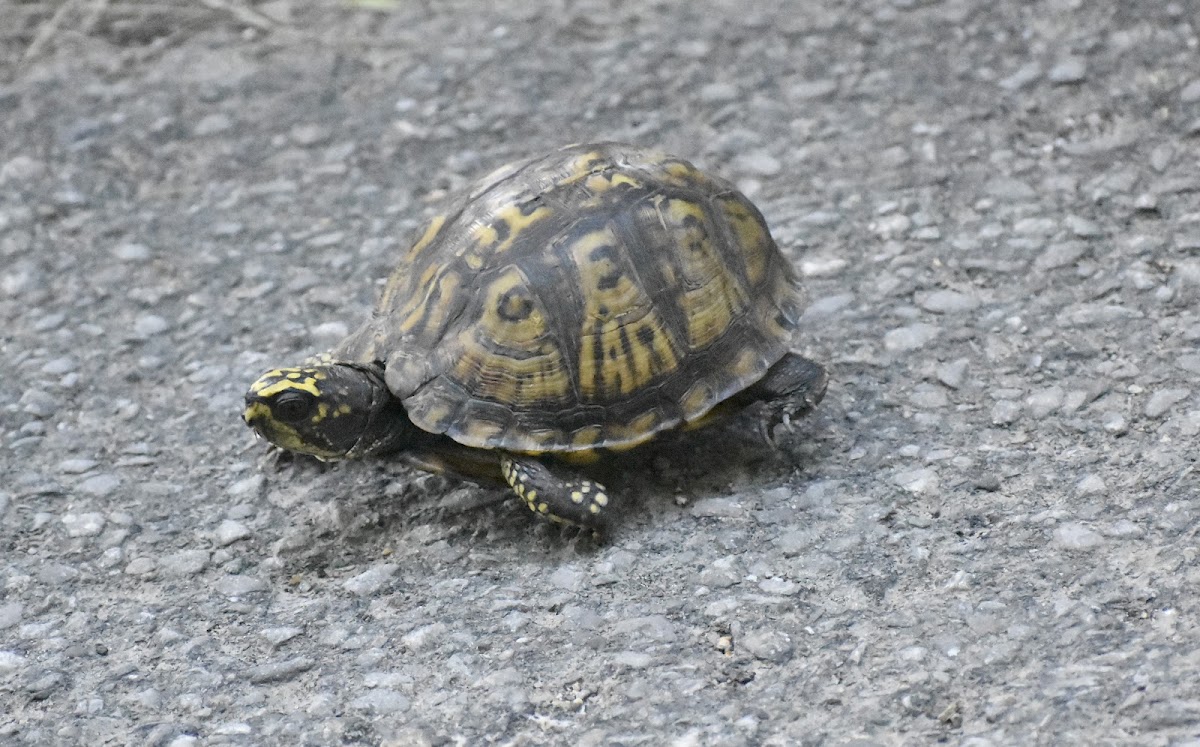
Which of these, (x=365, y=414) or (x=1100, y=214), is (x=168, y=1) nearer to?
(x=365, y=414)

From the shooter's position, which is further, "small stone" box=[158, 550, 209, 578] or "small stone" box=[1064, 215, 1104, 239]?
"small stone" box=[1064, 215, 1104, 239]

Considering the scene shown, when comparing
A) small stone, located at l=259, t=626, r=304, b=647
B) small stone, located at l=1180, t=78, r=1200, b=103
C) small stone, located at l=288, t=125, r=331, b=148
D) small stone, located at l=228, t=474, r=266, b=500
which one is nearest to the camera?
small stone, located at l=259, t=626, r=304, b=647

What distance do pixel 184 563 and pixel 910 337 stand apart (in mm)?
2426

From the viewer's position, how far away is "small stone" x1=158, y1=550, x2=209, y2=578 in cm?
371

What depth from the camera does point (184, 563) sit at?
3.75 m

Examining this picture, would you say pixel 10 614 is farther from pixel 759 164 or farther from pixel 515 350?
pixel 759 164

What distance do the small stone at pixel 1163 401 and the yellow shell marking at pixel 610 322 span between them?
147 cm

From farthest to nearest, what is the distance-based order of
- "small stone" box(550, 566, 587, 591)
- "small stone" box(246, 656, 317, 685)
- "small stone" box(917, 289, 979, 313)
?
"small stone" box(917, 289, 979, 313)
"small stone" box(550, 566, 587, 591)
"small stone" box(246, 656, 317, 685)

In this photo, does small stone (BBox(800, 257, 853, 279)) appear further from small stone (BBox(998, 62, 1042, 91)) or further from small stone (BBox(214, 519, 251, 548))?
small stone (BBox(214, 519, 251, 548))

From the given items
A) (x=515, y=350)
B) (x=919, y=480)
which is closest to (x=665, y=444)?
(x=515, y=350)

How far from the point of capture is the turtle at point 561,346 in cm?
364

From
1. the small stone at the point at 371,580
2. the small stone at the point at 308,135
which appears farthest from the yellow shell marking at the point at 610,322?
the small stone at the point at 308,135

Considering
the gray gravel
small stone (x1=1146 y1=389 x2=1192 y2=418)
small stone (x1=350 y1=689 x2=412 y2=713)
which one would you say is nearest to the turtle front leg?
the gray gravel

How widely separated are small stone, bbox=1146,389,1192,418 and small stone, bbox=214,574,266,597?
8.56ft
